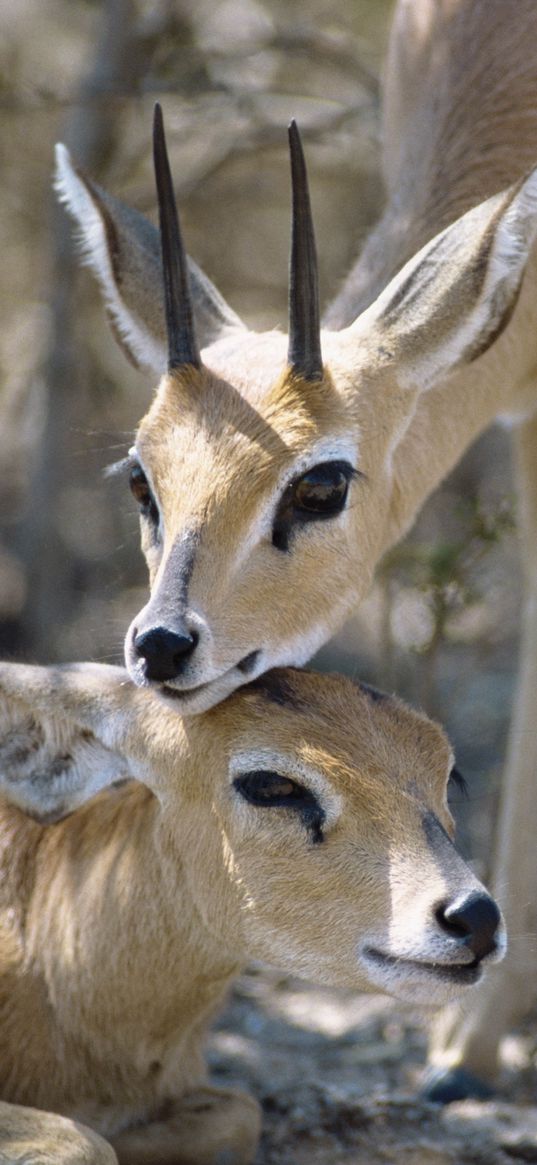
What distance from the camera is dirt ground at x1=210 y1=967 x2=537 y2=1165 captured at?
19.8 feet

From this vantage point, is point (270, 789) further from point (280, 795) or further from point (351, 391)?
point (351, 391)

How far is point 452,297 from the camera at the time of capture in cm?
617

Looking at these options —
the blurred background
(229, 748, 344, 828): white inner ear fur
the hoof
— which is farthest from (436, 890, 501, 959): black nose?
the blurred background

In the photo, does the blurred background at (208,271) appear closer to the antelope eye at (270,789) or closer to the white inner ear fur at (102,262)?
the white inner ear fur at (102,262)

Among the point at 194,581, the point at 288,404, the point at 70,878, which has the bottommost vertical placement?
the point at 70,878

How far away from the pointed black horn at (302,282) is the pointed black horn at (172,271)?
371mm

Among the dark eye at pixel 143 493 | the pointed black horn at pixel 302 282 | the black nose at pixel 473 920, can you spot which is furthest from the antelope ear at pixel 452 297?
the black nose at pixel 473 920

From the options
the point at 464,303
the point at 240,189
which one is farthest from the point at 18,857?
the point at 240,189

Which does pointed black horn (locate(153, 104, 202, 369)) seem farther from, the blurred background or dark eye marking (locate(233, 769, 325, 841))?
the blurred background

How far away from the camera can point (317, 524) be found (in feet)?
18.6

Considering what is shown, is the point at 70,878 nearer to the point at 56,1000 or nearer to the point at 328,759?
the point at 56,1000

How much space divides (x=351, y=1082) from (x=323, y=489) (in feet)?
9.68

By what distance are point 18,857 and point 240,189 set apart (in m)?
9.43

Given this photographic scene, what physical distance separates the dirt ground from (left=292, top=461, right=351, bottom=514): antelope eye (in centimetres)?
173
